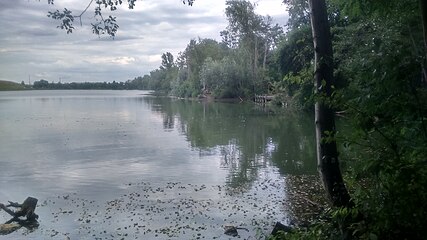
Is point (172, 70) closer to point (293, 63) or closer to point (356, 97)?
point (293, 63)

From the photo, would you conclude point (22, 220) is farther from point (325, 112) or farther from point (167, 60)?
point (167, 60)

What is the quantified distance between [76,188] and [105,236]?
232 inches

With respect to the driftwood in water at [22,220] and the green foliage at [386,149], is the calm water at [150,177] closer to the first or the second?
the driftwood in water at [22,220]

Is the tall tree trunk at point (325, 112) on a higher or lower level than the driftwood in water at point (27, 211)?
higher

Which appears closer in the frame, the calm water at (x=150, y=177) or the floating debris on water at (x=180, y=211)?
the floating debris on water at (x=180, y=211)

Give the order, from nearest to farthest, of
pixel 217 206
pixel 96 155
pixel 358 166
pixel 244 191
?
pixel 358 166 < pixel 217 206 < pixel 244 191 < pixel 96 155

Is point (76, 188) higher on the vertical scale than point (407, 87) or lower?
lower

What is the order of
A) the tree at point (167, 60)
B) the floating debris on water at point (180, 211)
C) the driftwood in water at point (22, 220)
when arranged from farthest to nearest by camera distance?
the tree at point (167, 60), the driftwood in water at point (22, 220), the floating debris on water at point (180, 211)

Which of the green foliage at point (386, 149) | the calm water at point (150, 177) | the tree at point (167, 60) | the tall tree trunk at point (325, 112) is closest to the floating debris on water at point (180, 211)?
the calm water at point (150, 177)

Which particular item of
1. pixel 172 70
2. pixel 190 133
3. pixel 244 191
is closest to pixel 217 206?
pixel 244 191

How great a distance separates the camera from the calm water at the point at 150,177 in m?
11.1

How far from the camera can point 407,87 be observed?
4.45 m

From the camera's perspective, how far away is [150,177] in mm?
17250

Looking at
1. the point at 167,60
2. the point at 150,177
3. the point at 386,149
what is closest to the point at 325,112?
the point at 386,149
